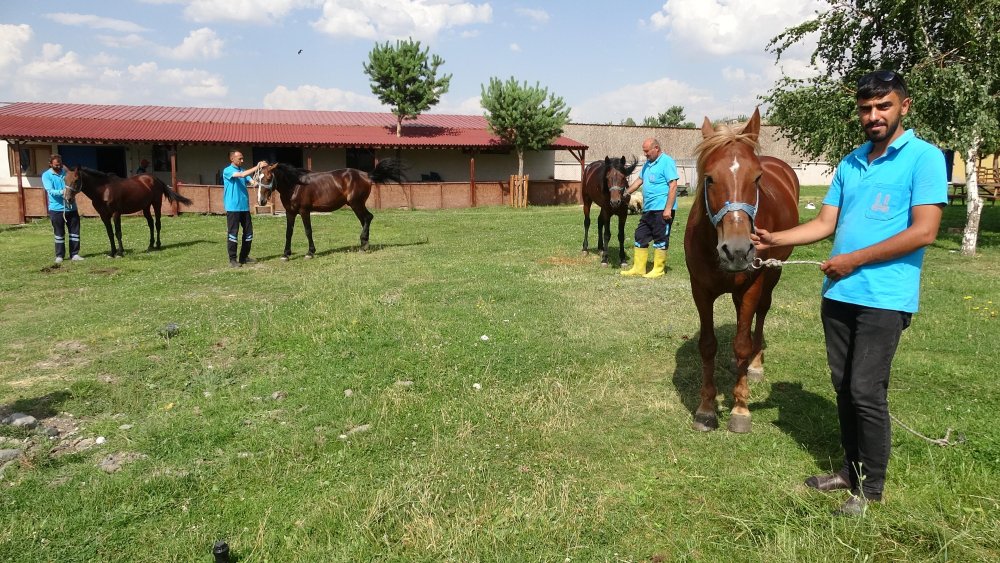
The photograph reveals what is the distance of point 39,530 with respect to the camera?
3.24m

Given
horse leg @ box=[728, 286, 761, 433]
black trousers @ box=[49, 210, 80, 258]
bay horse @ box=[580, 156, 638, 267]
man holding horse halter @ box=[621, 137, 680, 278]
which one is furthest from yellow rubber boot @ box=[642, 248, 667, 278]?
black trousers @ box=[49, 210, 80, 258]

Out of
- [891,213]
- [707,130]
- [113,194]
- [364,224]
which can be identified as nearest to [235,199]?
[364,224]

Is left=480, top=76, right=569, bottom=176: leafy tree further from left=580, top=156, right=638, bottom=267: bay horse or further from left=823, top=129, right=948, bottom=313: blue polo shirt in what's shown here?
left=823, top=129, right=948, bottom=313: blue polo shirt

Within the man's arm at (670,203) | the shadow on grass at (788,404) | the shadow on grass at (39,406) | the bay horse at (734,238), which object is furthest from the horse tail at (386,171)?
the bay horse at (734,238)

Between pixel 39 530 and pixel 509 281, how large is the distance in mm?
6813

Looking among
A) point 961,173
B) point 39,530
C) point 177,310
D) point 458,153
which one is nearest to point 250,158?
point 458,153

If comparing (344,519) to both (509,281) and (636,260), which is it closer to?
(509,281)

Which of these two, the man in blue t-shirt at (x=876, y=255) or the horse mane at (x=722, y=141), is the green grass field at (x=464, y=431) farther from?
the horse mane at (x=722, y=141)

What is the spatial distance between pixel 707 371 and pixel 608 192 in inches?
261

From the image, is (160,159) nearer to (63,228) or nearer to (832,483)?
(63,228)

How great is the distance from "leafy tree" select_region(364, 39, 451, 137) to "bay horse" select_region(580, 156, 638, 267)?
20.0 metres

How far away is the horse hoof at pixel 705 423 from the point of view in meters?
4.37

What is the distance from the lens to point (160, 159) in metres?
27.7

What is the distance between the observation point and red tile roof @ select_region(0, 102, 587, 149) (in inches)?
987
